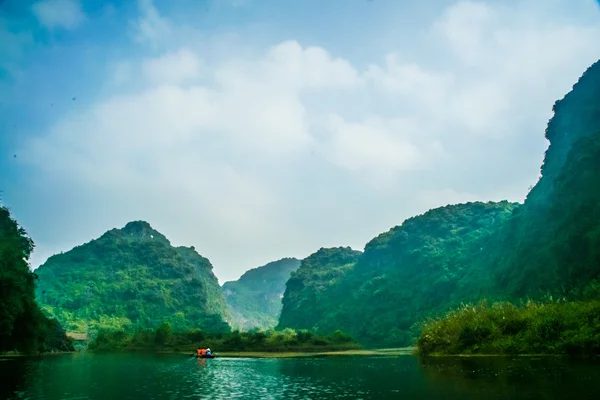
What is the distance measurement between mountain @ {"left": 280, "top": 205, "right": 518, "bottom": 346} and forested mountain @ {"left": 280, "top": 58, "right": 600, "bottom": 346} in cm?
26

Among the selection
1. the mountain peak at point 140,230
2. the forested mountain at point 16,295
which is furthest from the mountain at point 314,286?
the forested mountain at point 16,295

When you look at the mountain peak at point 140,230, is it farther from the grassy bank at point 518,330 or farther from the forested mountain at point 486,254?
the grassy bank at point 518,330

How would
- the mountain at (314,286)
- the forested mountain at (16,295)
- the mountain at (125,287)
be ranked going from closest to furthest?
the forested mountain at (16,295) < the mountain at (125,287) < the mountain at (314,286)

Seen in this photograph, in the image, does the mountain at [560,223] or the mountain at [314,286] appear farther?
the mountain at [314,286]

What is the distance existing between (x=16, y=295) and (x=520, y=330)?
3497cm

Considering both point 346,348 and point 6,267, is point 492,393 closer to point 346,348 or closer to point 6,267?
point 6,267

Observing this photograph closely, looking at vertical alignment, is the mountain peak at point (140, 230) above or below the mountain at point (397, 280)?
above

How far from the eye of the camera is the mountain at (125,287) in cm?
11444

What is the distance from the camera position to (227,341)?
78.1 metres

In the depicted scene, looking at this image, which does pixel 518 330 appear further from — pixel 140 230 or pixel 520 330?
pixel 140 230

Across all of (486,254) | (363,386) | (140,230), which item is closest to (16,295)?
(363,386)

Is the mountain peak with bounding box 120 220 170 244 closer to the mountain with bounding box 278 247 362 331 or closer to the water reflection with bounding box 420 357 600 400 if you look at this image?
the mountain with bounding box 278 247 362 331

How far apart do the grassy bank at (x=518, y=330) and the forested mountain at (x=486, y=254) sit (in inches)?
441

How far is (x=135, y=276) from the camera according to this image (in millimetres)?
136750
